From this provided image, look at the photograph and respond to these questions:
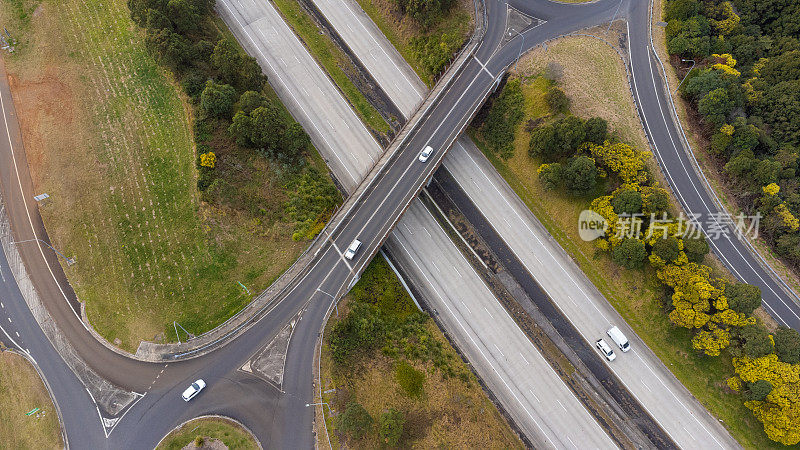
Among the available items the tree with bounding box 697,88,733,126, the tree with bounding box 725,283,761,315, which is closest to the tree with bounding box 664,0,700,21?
the tree with bounding box 697,88,733,126

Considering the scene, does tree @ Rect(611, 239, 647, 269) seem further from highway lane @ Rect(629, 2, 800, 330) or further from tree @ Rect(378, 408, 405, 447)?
tree @ Rect(378, 408, 405, 447)

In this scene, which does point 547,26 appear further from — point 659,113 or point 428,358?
point 428,358

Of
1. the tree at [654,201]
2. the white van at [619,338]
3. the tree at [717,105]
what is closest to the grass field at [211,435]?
the white van at [619,338]

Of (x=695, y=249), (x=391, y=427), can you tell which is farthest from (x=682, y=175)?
(x=391, y=427)

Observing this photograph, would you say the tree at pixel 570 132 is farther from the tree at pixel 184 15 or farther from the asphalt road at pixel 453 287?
the tree at pixel 184 15

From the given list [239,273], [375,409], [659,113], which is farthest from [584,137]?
[239,273]

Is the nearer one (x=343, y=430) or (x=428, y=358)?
(x=343, y=430)

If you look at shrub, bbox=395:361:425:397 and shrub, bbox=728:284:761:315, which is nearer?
shrub, bbox=728:284:761:315
